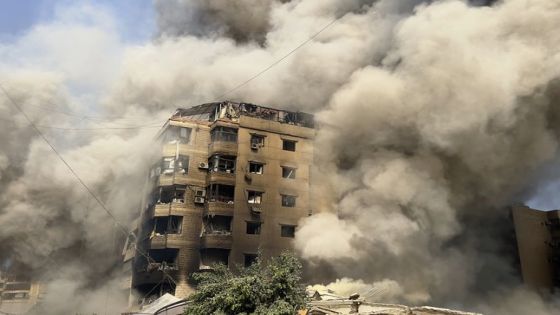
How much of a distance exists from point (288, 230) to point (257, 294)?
73.6 ft

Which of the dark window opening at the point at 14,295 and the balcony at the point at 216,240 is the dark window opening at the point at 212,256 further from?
the dark window opening at the point at 14,295

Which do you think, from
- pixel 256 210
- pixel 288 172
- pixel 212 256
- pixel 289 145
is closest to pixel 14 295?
pixel 212 256

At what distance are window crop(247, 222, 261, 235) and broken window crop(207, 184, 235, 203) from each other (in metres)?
2.56

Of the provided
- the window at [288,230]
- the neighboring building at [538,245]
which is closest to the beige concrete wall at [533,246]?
the neighboring building at [538,245]

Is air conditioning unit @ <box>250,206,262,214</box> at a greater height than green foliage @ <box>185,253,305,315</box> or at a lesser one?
greater

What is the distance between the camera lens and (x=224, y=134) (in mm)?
43469

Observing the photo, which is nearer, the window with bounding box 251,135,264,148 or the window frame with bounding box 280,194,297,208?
the window frame with bounding box 280,194,297,208

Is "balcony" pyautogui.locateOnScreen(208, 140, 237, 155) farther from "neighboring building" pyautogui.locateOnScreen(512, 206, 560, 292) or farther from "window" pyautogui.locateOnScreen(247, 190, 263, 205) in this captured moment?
"neighboring building" pyautogui.locateOnScreen(512, 206, 560, 292)

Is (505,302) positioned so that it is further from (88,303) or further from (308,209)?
(88,303)

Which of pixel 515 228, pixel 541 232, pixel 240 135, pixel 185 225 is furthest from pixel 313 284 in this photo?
pixel 541 232

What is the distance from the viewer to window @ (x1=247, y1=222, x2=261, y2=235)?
41500 millimetres

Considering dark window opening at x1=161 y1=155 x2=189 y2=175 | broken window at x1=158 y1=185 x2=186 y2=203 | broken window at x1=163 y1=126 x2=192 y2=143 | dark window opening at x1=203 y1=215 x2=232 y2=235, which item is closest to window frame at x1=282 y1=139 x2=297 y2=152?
dark window opening at x1=203 y1=215 x2=232 y2=235

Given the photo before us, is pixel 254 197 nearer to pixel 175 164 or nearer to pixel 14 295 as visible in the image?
pixel 175 164

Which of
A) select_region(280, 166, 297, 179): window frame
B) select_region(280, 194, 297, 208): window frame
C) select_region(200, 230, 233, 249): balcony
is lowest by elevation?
select_region(200, 230, 233, 249): balcony
